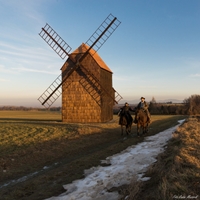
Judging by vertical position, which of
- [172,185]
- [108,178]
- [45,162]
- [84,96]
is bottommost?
[45,162]

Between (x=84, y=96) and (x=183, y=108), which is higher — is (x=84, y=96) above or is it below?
above

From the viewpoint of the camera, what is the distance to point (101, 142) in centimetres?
1647

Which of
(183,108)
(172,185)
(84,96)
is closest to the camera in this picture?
(172,185)

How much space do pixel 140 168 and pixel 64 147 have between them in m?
6.71

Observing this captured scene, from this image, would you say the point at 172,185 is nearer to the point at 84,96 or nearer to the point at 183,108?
the point at 84,96

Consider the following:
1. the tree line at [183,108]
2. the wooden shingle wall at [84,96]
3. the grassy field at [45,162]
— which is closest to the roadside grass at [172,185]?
the grassy field at [45,162]

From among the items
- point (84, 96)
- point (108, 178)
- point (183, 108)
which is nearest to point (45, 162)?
point (108, 178)

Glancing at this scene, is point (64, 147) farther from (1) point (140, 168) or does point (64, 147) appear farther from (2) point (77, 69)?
(2) point (77, 69)

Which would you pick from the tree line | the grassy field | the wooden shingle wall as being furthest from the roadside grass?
the tree line

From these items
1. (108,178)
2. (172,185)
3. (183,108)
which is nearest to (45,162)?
(108,178)

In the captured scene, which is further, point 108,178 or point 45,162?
point 45,162

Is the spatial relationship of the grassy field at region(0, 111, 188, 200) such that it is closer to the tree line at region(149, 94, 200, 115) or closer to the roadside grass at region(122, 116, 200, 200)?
the roadside grass at region(122, 116, 200, 200)

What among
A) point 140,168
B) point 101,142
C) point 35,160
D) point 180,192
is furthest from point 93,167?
point 101,142

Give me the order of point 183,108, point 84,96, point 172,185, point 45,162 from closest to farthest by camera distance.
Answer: point 172,185
point 45,162
point 84,96
point 183,108
